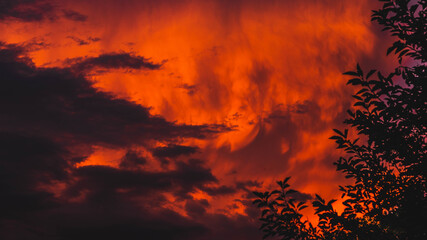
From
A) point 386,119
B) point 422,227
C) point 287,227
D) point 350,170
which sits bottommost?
point 422,227

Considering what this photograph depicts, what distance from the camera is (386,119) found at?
10422mm

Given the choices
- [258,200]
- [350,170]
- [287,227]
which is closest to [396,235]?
[350,170]

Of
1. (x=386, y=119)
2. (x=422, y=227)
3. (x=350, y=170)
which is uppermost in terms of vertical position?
(x=386, y=119)

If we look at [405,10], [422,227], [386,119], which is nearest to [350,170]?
[386,119]

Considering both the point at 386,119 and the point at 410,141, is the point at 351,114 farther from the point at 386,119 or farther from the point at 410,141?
the point at 410,141

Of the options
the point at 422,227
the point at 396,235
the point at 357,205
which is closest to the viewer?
the point at 422,227

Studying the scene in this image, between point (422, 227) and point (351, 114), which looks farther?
point (351, 114)

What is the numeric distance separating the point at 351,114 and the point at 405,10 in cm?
332

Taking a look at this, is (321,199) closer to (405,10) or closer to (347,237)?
(347,237)

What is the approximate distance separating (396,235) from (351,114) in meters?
3.19

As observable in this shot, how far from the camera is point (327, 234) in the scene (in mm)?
10828

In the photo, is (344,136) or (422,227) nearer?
(422,227)

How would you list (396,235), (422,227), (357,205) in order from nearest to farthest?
(422,227)
(396,235)
(357,205)

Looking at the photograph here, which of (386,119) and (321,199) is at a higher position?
(386,119)
